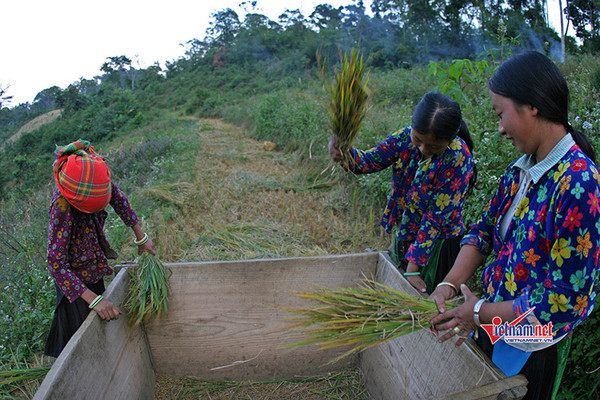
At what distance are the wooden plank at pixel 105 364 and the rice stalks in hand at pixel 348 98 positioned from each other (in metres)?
1.44

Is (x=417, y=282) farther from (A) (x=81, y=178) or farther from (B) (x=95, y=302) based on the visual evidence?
(A) (x=81, y=178)

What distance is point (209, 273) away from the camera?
7.69 feet

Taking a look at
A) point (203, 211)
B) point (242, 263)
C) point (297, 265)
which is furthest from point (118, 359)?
point (203, 211)

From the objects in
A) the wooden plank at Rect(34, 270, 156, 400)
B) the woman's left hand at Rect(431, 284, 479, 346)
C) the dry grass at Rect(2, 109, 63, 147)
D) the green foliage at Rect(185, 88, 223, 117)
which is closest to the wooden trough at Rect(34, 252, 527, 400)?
the wooden plank at Rect(34, 270, 156, 400)

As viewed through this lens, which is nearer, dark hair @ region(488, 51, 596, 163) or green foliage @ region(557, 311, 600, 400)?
dark hair @ region(488, 51, 596, 163)

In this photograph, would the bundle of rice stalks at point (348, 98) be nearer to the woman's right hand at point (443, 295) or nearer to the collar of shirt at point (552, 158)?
the woman's right hand at point (443, 295)

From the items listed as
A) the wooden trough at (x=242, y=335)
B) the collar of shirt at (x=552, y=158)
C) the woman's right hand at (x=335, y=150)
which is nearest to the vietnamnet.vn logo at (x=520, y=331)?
the collar of shirt at (x=552, y=158)

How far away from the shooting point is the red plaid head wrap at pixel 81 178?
1.83 meters

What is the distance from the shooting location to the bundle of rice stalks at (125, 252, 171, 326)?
7.20ft

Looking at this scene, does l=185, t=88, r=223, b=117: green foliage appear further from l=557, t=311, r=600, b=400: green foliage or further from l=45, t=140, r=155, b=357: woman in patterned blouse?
l=557, t=311, r=600, b=400: green foliage

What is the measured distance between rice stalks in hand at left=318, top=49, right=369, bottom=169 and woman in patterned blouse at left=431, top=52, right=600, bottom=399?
0.86m

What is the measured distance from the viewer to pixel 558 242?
1.09 m

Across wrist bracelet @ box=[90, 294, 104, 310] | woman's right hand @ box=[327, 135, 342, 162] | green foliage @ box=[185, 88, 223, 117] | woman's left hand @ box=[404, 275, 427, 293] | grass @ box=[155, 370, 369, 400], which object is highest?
green foliage @ box=[185, 88, 223, 117]

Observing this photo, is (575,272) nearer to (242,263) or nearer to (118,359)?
(242,263)
